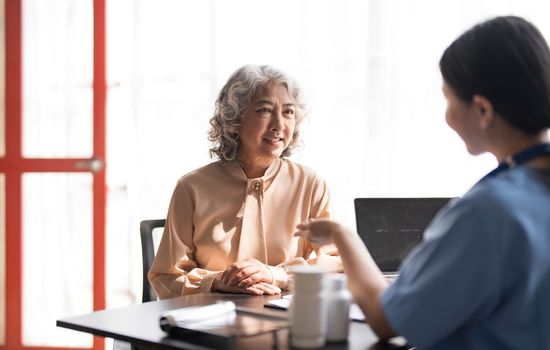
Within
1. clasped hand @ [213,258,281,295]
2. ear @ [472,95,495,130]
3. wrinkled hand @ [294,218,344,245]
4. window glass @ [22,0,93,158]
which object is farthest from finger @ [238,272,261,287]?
window glass @ [22,0,93,158]

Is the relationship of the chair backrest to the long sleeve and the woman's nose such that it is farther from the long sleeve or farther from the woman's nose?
the woman's nose

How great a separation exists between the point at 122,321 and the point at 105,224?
5.95 ft

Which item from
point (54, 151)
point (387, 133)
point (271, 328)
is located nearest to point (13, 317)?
point (54, 151)

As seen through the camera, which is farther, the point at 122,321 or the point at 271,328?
the point at 122,321

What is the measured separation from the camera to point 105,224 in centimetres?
327

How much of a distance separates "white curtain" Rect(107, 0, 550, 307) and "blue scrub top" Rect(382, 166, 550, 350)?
1769mm

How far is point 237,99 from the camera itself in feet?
7.57

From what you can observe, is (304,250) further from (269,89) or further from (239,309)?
(239,309)

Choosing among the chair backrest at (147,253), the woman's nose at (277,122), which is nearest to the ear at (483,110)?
the woman's nose at (277,122)

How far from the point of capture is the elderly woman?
215 centimetres

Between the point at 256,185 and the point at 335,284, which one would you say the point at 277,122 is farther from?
the point at 335,284

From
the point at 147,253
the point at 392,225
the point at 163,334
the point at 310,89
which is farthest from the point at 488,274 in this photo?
the point at 310,89

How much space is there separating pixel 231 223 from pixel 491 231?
1.26m

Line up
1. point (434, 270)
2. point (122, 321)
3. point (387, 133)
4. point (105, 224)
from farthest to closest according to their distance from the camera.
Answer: point (105, 224) < point (387, 133) < point (122, 321) < point (434, 270)
